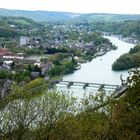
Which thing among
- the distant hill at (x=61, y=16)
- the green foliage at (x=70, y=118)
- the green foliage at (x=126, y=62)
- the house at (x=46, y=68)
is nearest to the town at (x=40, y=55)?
the house at (x=46, y=68)

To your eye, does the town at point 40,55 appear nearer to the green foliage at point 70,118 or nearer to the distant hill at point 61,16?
the green foliage at point 70,118

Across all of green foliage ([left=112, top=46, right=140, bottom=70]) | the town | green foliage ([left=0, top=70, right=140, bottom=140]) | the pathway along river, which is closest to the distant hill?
the town

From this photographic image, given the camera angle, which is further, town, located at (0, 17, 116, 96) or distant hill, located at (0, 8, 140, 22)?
distant hill, located at (0, 8, 140, 22)

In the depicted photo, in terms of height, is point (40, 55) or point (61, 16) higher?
point (40, 55)

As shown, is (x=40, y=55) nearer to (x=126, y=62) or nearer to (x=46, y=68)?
(x=126, y=62)

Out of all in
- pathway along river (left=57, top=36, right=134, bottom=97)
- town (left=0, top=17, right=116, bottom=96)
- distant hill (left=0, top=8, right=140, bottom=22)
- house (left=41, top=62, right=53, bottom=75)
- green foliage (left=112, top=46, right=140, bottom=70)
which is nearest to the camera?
pathway along river (left=57, top=36, right=134, bottom=97)

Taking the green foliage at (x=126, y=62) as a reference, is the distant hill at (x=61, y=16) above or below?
below

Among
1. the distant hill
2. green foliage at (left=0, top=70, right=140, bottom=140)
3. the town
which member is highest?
Answer: green foliage at (left=0, top=70, right=140, bottom=140)

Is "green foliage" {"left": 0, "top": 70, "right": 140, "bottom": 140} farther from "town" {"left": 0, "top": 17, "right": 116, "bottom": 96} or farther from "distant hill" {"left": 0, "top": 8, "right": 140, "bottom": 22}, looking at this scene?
"distant hill" {"left": 0, "top": 8, "right": 140, "bottom": 22}

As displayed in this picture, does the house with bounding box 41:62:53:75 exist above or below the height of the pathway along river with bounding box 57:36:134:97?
above

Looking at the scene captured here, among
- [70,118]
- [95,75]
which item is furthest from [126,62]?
[70,118]

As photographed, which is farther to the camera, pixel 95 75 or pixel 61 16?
pixel 61 16

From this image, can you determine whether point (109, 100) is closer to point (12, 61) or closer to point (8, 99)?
point (8, 99)
